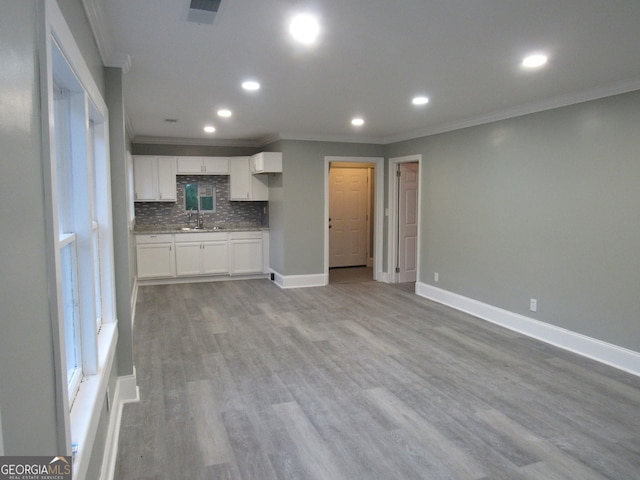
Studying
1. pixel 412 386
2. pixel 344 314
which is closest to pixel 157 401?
pixel 412 386

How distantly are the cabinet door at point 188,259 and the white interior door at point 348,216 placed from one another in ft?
9.24

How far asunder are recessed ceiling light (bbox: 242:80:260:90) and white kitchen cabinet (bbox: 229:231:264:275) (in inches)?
153

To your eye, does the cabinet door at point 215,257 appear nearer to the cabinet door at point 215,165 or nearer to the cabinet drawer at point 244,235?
the cabinet drawer at point 244,235

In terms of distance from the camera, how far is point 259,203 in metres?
8.08

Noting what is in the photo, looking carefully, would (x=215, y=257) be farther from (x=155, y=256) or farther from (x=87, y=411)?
(x=87, y=411)

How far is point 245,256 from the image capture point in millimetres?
7500

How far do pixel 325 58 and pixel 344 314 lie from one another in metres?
3.24

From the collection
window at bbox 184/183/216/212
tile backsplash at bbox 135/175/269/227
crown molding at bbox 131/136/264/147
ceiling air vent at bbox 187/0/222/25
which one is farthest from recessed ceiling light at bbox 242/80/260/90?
window at bbox 184/183/216/212

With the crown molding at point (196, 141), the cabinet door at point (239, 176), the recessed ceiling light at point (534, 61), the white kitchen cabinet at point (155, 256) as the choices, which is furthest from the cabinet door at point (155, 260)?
the recessed ceiling light at point (534, 61)

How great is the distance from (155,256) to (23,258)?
6.37 m

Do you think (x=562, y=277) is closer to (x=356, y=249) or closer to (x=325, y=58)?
(x=325, y=58)

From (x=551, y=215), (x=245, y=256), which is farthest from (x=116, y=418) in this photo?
(x=245, y=256)

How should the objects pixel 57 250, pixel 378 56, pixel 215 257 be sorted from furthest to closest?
1. pixel 215 257
2. pixel 378 56
3. pixel 57 250

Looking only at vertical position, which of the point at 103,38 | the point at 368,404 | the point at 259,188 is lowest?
the point at 368,404
